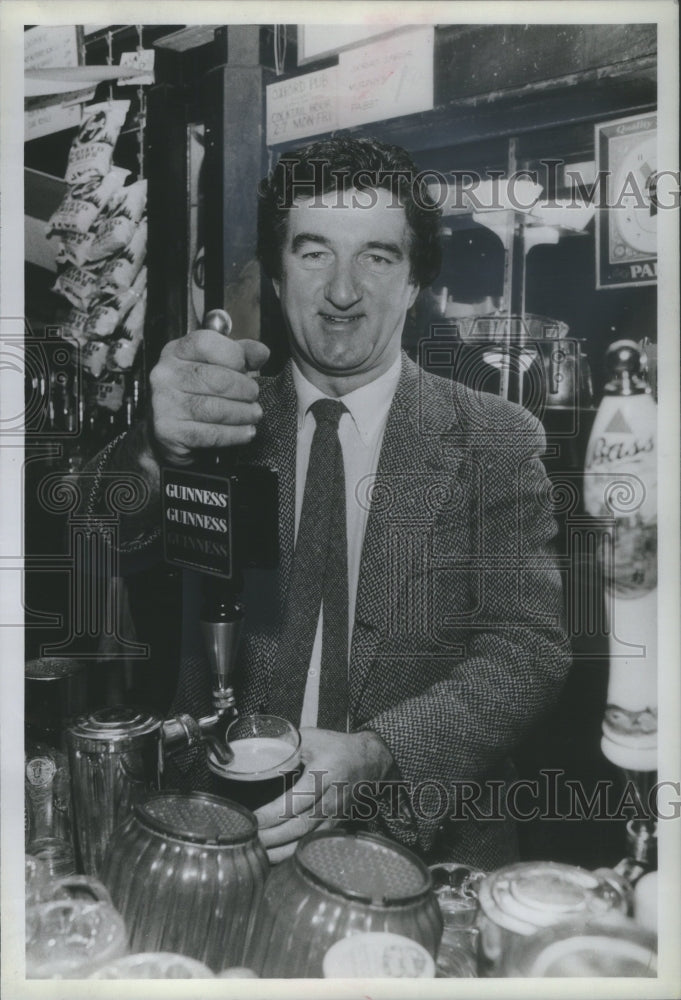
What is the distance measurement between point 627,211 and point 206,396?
64 centimetres

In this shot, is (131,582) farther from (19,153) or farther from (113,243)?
(19,153)

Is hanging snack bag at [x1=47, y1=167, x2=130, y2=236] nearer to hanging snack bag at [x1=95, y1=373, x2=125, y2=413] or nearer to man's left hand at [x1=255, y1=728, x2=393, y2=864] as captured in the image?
hanging snack bag at [x1=95, y1=373, x2=125, y2=413]

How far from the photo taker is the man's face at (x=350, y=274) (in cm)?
121

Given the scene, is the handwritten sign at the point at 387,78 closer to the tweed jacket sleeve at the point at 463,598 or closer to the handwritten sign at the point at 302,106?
the handwritten sign at the point at 302,106

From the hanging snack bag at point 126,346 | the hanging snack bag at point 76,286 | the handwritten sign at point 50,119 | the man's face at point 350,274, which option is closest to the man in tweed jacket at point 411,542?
the man's face at point 350,274

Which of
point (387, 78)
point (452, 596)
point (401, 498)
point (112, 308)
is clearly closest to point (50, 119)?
point (112, 308)

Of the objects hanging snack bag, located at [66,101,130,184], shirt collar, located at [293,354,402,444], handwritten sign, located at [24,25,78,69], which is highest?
handwritten sign, located at [24,25,78,69]

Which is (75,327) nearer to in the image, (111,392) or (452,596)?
(111,392)

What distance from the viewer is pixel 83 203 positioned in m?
1.30

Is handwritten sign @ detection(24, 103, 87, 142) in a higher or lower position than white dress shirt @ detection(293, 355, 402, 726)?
higher

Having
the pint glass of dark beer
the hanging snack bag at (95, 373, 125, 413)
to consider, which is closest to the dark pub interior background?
the hanging snack bag at (95, 373, 125, 413)

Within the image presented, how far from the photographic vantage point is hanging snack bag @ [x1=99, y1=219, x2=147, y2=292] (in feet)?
4.24

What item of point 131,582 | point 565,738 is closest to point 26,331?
point 131,582

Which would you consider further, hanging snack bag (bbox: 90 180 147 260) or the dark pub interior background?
hanging snack bag (bbox: 90 180 147 260)
